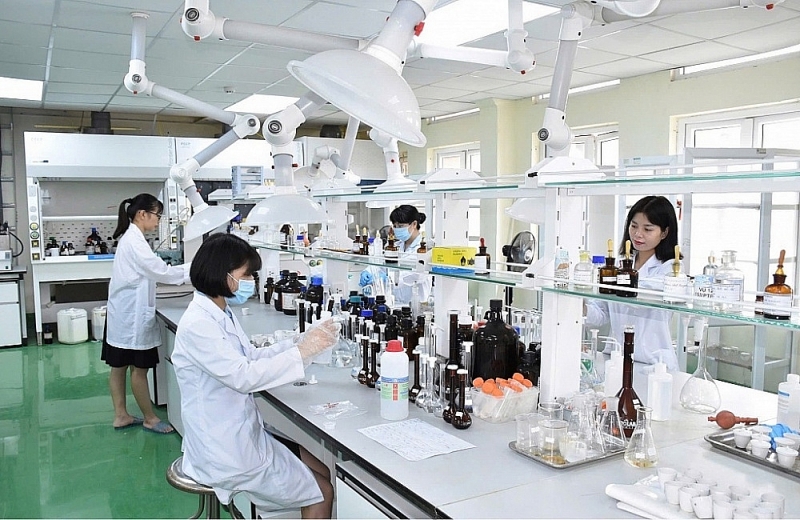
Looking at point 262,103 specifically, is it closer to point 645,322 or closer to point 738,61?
point 738,61

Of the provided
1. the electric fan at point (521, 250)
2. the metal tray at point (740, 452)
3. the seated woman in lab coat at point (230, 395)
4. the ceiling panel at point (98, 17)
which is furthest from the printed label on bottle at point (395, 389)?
the ceiling panel at point (98, 17)

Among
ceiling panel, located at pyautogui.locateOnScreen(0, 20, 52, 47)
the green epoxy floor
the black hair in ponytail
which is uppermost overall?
ceiling panel, located at pyautogui.locateOnScreen(0, 20, 52, 47)

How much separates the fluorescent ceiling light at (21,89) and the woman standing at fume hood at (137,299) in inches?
124

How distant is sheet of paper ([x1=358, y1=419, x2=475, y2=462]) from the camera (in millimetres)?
1606

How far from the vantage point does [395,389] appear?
1.86 meters

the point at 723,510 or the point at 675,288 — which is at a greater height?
the point at 675,288

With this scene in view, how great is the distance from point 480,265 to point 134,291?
2585 mm

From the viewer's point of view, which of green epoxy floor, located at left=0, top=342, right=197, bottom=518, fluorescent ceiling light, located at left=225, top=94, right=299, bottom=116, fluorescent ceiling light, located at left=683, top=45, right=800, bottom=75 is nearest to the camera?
green epoxy floor, located at left=0, top=342, right=197, bottom=518

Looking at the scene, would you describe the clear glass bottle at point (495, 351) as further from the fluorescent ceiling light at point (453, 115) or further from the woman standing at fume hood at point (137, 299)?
the fluorescent ceiling light at point (453, 115)

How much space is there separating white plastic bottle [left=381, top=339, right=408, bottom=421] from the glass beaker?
1.49ft

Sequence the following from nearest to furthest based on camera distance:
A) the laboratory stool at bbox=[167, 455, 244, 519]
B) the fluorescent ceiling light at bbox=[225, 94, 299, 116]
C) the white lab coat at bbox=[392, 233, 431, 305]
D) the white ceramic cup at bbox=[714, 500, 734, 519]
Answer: the white ceramic cup at bbox=[714, 500, 734, 519] → the laboratory stool at bbox=[167, 455, 244, 519] → the white lab coat at bbox=[392, 233, 431, 305] → the fluorescent ceiling light at bbox=[225, 94, 299, 116]

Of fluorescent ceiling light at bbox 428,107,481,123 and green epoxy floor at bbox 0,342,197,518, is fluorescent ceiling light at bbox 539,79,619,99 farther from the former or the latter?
green epoxy floor at bbox 0,342,197,518

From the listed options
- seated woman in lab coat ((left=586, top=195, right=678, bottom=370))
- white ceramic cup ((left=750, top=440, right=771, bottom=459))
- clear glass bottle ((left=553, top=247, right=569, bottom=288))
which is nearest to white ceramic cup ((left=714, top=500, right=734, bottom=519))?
white ceramic cup ((left=750, top=440, right=771, bottom=459))

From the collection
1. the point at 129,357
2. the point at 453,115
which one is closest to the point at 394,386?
the point at 129,357
